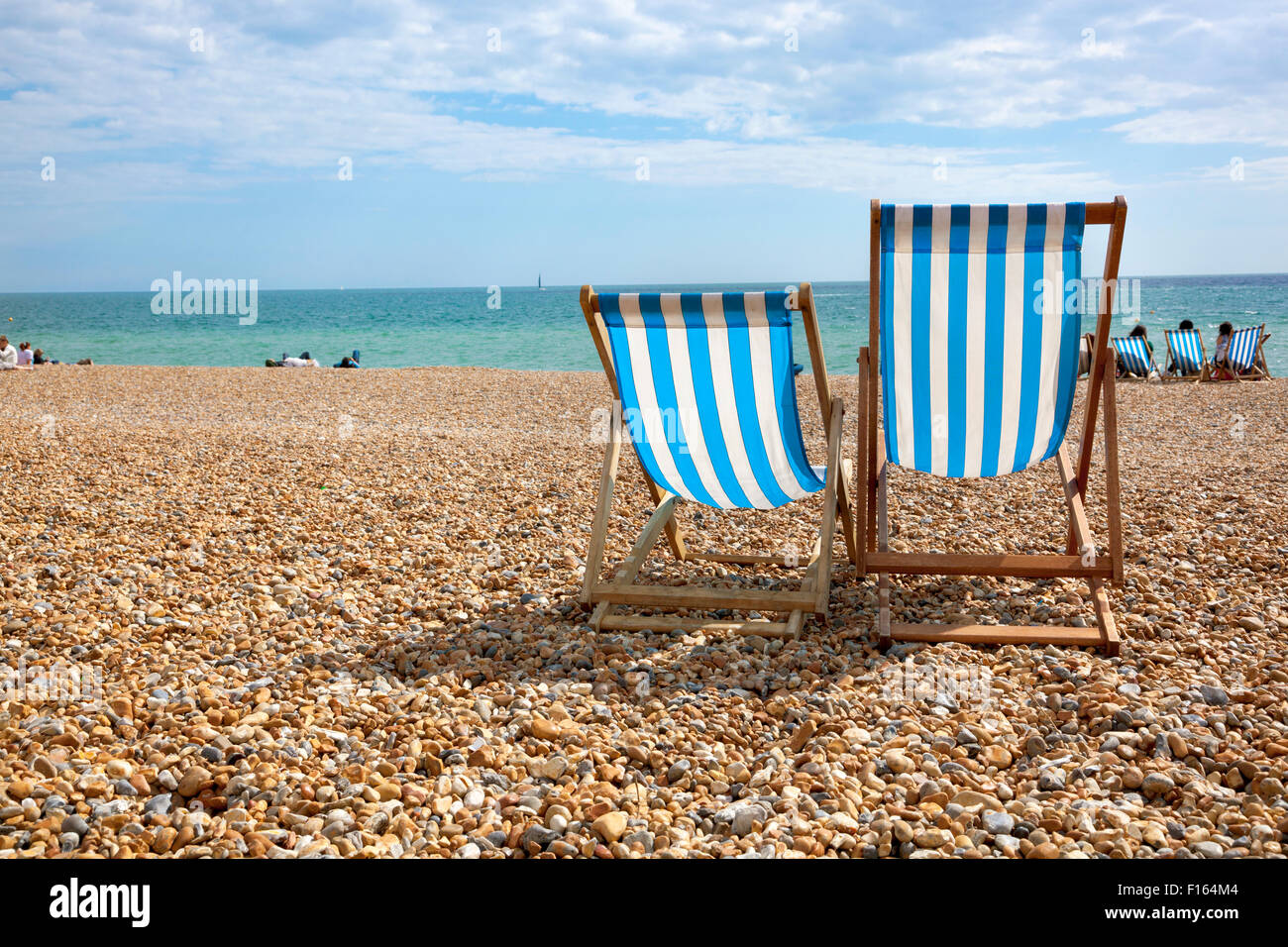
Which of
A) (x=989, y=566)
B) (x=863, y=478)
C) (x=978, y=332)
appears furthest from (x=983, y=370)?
(x=989, y=566)

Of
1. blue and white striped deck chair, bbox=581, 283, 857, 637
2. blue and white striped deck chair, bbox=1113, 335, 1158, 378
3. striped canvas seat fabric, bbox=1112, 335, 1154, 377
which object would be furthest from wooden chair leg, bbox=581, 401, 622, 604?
striped canvas seat fabric, bbox=1112, 335, 1154, 377

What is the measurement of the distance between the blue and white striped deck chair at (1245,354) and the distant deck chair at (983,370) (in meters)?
11.3

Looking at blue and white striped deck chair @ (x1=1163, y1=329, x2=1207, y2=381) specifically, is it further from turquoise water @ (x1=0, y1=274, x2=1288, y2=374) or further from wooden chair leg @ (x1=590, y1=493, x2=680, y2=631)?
wooden chair leg @ (x1=590, y1=493, x2=680, y2=631)

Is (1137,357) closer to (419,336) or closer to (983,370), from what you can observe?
(983,370)

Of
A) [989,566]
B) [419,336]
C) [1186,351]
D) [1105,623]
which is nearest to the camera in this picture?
[1105,623]

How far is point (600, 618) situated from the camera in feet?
10.9

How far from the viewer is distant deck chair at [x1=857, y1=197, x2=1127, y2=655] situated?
316 cm

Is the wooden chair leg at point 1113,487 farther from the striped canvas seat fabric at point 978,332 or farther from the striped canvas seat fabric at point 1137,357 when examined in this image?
the striped canvas seat fabric at point 1137,357

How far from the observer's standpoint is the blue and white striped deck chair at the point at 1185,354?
1328 centimetres

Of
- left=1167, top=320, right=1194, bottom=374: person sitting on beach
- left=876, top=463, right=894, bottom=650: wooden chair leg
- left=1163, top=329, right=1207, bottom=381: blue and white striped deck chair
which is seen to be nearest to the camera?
left=876, top=463, right=894, bottom=650: wooden chair leg

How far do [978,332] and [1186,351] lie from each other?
1187 cm

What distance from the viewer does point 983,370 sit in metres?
3.46

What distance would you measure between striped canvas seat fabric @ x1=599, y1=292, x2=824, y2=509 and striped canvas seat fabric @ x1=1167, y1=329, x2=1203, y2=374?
1196 centimetres

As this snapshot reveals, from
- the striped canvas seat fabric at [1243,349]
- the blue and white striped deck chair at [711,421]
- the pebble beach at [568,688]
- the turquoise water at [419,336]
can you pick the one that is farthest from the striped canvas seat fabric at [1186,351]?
the blue and white striped deck chair at [711,421]
